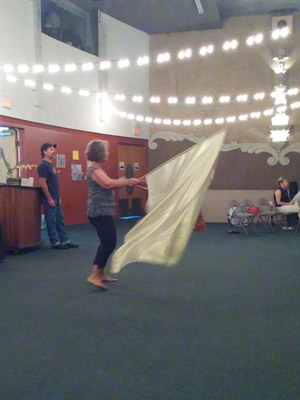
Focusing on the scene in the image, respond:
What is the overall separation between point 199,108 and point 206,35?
6.15 ft

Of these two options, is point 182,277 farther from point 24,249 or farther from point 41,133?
point 41,133

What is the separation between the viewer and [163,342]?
8.38ft

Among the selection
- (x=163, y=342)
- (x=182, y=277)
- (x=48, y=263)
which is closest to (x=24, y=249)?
(x=48, y=263)

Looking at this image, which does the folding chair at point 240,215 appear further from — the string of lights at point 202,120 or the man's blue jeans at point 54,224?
the man's blue jeans at point 54,224

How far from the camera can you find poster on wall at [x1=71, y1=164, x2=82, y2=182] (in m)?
9.53

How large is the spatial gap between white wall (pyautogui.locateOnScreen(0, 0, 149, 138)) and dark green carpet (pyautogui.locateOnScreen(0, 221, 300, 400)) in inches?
178

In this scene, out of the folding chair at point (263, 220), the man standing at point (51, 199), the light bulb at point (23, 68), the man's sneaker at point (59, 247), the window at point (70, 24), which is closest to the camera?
the man standing at point (51, 199)

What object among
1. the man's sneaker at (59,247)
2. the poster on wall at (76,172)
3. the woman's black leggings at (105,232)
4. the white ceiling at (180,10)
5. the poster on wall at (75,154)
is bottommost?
the man's sneaker at (59,247)

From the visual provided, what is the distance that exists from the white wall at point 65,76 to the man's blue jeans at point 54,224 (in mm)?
2851

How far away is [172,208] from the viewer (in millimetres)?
3418

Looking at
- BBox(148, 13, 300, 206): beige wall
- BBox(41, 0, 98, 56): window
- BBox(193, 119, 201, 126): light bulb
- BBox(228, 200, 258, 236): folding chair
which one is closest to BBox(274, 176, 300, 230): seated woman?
BBox(228, 200, 258, 236): folding chair

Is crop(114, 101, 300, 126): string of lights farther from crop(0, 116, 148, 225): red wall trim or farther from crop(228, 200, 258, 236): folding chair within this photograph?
crop(228, 200, 258, 236): folding chair

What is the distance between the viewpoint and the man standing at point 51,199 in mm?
5727

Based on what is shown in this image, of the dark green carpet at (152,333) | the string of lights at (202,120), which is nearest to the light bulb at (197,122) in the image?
the string of lights at (202,120)
